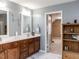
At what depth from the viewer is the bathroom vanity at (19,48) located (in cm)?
309

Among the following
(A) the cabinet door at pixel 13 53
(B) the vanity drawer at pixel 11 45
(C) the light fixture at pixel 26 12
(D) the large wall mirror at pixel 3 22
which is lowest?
(A) the cabinet door at pixel 13 53

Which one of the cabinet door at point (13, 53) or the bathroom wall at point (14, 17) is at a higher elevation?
the bathroom wall at point (14, 17)

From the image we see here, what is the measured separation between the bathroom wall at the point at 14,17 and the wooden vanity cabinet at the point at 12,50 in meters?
0.78

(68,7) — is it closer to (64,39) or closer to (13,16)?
(64,39)

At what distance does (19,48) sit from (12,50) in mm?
399

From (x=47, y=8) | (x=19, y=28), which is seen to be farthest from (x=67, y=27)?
(x=19, y=28)

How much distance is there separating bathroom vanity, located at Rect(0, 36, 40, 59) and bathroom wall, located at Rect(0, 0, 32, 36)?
0.65 metres

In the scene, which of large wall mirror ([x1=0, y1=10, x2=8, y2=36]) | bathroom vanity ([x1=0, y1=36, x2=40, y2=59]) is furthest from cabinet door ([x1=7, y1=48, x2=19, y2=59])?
large wall mirror ([x1=0, y1=10, x2=8, y2=36])

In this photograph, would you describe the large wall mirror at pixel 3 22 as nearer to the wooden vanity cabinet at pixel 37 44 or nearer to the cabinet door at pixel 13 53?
the cabinet door at pixel 13 53

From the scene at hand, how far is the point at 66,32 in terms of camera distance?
4.09 meters

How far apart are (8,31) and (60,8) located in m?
2.80

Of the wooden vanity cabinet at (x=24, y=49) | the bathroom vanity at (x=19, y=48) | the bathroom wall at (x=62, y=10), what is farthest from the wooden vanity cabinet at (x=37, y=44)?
the wooden vanity cabinet at (x=24, y=49)

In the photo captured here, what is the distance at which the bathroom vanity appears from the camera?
10.1 ft

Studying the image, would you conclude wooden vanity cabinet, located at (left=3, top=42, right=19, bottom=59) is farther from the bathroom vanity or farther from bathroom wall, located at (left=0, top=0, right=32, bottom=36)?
bathroom wall, located at (left=0, top=0, right=32, bottom=36)
